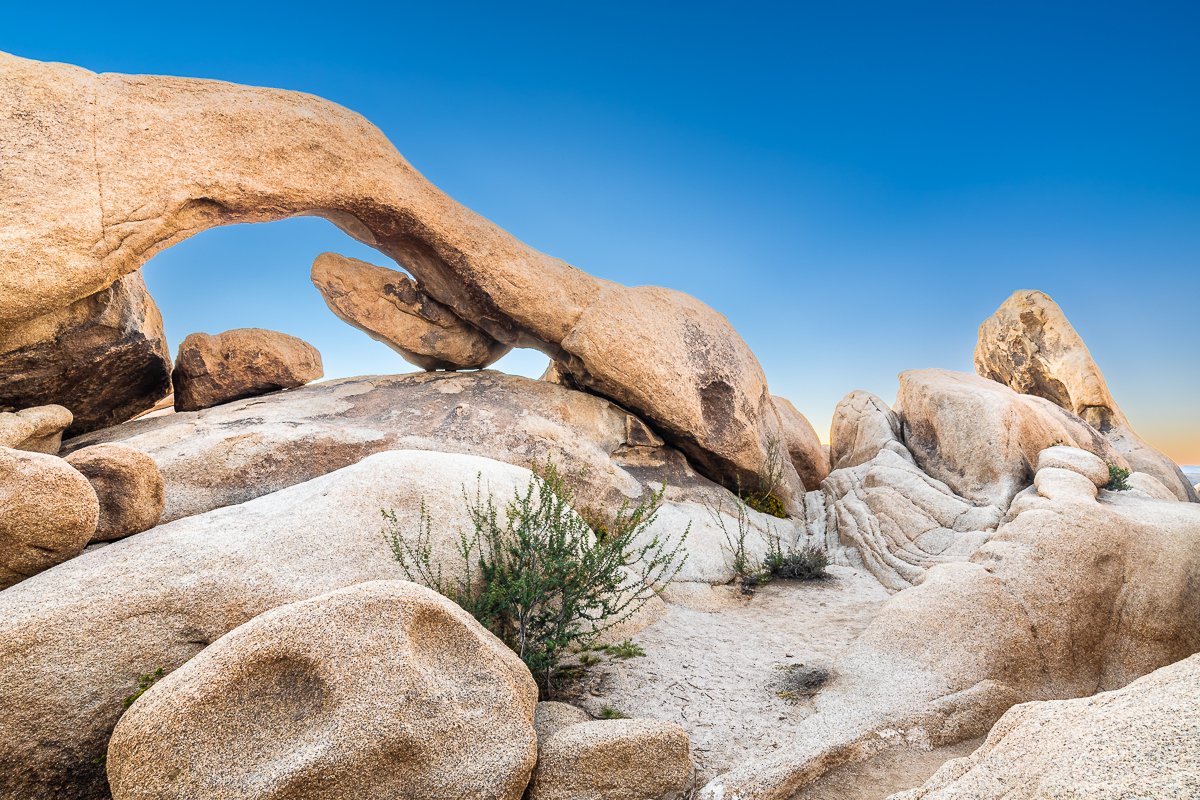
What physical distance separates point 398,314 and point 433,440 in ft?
12.5

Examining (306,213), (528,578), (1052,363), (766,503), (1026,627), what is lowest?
(766,503)

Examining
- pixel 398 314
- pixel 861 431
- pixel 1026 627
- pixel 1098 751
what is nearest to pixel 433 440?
pixel 398 314

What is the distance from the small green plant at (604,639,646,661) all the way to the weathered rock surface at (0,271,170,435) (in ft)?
28.1

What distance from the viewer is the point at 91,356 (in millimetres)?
10047

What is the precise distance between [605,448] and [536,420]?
61.9 inches

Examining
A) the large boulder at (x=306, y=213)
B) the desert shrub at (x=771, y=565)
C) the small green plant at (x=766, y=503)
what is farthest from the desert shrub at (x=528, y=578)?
the small green plant at (x=766, y=503)

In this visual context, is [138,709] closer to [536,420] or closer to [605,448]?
[536,420]

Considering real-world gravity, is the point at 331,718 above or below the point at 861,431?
below

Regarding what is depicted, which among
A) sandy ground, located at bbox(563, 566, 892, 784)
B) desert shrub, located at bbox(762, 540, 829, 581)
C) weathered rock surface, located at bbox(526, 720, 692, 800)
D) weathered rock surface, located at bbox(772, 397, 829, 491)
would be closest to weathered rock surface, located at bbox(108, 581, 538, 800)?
weathered rock surface, located at bbox(526, 720, 692, 800)

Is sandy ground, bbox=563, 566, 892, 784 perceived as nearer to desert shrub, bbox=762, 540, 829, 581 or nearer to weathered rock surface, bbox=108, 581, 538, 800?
desert shrub, bbox=762, 540, 829, 581

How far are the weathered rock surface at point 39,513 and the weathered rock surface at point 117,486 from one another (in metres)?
0.53

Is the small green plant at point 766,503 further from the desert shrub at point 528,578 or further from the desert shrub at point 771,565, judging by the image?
the desert shrub at point 528,578

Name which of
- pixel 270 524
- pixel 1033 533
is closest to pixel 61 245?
pixel 270 524

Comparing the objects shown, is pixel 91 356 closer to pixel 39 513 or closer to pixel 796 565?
pixel 39 513
